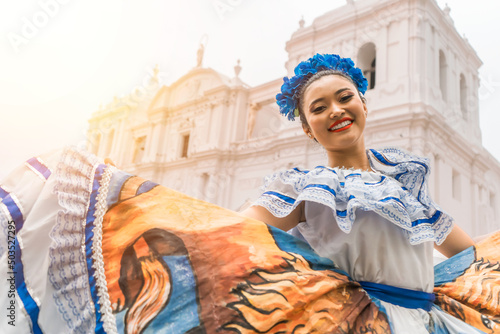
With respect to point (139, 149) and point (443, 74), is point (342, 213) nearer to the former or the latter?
point (443, 74)

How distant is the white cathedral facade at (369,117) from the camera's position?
10.8 metres

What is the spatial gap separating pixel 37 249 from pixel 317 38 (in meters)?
13.6

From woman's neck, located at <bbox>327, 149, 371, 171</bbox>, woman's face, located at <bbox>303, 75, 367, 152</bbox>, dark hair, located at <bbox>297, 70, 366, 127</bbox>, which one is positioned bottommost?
woman's neck, located at <bbox>327, 149, 371, 171</bbox>

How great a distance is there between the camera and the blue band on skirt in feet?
3.82

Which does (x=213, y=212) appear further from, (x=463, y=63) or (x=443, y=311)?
(x=463, y=63)

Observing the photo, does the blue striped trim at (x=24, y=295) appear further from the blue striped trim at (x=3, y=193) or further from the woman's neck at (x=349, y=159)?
the woman's neck at (x=349, y=159)

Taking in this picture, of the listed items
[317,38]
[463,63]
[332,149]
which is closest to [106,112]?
[317,38]

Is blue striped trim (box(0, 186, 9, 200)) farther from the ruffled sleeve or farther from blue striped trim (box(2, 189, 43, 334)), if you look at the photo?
the ruffled sleeve

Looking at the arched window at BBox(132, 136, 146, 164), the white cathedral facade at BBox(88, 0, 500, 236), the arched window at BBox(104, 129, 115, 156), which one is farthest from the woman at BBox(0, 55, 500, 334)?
the arched window at BBox(104, 129, 115, 156)

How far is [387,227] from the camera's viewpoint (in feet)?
4.09

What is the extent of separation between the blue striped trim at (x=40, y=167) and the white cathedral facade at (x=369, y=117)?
30.2 ft

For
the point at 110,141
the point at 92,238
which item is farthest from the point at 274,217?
the point at 110,141

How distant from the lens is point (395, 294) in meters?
1.17

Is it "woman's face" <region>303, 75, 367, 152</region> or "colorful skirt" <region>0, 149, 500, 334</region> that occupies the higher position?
"woman's face" <region>303, 75, 367, 152</region>
